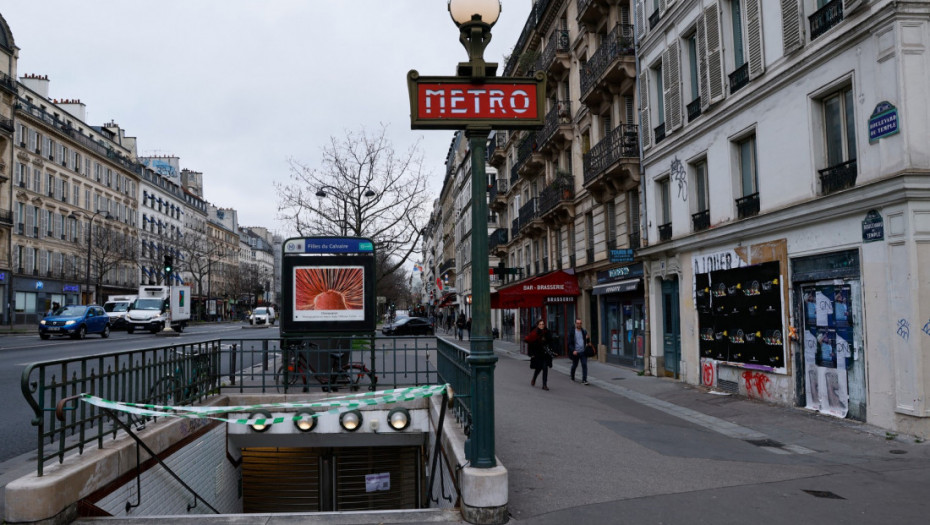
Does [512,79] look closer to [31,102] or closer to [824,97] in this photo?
[824,97]

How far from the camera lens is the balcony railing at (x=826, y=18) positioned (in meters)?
10.2

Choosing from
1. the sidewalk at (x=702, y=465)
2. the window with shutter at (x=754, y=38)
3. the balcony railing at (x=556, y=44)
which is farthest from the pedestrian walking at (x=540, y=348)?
the balcony railing at (x=556, y=44)

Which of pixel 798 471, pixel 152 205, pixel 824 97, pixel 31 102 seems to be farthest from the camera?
pixel 152 205

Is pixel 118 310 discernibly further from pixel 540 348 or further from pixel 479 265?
pixel 479 265

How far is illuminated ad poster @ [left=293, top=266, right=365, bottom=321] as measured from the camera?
→ 1206 cm

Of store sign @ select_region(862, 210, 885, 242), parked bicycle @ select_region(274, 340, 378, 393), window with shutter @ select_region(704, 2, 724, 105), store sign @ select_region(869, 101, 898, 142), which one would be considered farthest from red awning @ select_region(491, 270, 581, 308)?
store sign @ select_region(869, 101, 898, 142)

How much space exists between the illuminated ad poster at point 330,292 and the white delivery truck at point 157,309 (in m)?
26.6

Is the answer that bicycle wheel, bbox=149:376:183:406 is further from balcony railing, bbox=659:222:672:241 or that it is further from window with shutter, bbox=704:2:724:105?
balcony railing, bbox=659:222:672:241

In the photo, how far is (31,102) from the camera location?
49.6m

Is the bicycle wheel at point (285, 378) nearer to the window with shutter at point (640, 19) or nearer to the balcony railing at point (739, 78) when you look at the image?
the balcony railing at point (739, 78)

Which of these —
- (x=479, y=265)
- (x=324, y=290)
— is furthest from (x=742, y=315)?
(x=479, y=265)

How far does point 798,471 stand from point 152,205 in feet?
255

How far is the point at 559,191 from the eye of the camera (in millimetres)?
26016

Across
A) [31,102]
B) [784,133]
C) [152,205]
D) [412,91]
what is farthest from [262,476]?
[152,205]
